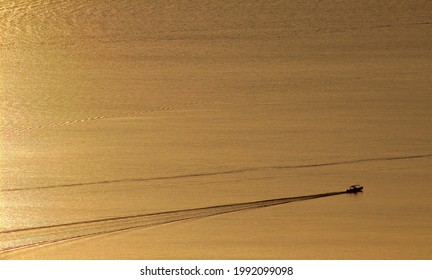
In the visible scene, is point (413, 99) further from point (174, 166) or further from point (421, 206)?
point (174, 166)

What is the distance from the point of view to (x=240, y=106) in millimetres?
1181

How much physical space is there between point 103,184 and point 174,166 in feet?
0.34

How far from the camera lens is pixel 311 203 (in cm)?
116

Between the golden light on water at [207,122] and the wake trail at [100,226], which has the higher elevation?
the golden light on water at [207,122]

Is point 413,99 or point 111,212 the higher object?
point 413,99

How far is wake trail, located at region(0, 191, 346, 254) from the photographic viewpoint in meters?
1.16

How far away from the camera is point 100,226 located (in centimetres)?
117

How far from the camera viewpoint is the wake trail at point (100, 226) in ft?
3.82

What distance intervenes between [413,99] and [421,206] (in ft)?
0.50

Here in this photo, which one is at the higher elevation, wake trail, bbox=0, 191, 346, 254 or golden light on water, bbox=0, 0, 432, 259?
golden light on water, bbox=0, 0, 432, 259

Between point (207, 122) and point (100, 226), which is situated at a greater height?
point (207, 122)

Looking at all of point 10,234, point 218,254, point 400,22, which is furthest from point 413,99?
point 10,234

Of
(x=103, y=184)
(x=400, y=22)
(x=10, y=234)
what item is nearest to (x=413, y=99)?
(x=400, y=22)
